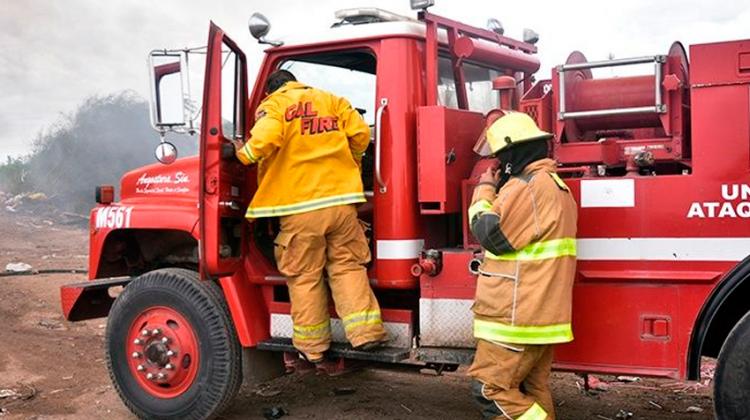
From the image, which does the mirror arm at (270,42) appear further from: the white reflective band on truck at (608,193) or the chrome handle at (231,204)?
the white reflective band on truck at (608,193)

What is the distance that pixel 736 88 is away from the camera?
3504mm

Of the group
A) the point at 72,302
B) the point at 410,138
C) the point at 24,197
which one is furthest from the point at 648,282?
the point at 24,197

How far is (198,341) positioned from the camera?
4613mm

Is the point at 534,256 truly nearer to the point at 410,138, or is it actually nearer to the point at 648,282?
the point at 648,282

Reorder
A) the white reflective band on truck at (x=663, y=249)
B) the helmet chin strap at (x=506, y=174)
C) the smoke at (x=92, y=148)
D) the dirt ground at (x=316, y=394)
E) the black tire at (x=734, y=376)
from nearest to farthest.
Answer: the black tire at (x=734, y=376), the white reflective band on truck at (x=663, y=249), the helmet chin strap at (x=506, y=174), the dirt ground at (x=316, y=394), the smoke at (x=92, y=148)

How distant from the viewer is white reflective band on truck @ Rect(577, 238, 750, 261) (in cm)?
349

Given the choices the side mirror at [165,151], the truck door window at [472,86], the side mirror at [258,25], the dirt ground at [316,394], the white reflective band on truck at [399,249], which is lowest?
the dirt ground at [316,394]

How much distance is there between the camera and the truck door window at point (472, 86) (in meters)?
4.61

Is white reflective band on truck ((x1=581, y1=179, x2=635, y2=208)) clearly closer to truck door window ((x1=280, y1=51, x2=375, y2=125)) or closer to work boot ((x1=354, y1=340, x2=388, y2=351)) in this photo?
work boot ((x1=354, y1=340, x2=388, y2=351))

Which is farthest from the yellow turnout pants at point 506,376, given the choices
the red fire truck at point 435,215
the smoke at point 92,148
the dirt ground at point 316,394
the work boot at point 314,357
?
the smoke at point 92,148

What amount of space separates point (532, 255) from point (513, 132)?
585 millimetres

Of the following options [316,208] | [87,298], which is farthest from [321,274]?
[87,298]

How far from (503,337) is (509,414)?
383mm

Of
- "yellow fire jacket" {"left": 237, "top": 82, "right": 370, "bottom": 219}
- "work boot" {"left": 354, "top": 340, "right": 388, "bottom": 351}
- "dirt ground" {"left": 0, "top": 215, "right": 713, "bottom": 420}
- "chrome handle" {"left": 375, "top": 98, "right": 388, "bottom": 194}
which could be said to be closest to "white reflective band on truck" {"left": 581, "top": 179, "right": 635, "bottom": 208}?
"chrome handle" {"left": 375, "top": 98, "right": 388, "bottom": 194}
